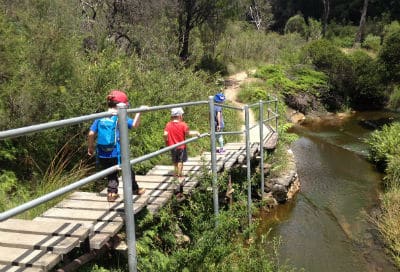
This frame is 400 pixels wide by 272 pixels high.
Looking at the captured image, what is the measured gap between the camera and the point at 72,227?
3436mm

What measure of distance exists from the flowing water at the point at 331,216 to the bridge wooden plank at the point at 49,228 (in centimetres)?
293

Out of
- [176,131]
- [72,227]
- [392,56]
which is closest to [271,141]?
[176,131]

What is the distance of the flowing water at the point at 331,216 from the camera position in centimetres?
810

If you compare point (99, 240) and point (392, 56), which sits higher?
point (392, 56)

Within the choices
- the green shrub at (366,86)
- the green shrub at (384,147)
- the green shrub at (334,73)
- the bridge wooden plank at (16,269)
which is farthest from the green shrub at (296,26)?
the bridge wooden plank at (16,269)

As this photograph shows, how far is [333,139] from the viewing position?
19484 millimetres

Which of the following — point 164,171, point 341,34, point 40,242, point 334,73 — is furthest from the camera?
point 341,34

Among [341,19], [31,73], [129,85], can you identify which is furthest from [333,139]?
[341,19]

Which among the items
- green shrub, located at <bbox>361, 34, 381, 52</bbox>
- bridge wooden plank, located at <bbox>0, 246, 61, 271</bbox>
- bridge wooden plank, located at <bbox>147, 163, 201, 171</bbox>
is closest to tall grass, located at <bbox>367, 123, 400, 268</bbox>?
bridge wooden plank, located at <bbox>147, 163, 201, 171</bbox>

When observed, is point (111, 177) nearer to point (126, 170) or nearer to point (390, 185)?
point (126, 170)

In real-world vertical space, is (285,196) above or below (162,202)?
below

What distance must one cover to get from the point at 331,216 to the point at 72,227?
26.3 feet

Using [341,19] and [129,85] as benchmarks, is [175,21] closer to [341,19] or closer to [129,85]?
[129,85]

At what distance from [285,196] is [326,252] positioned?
274 centimetres
